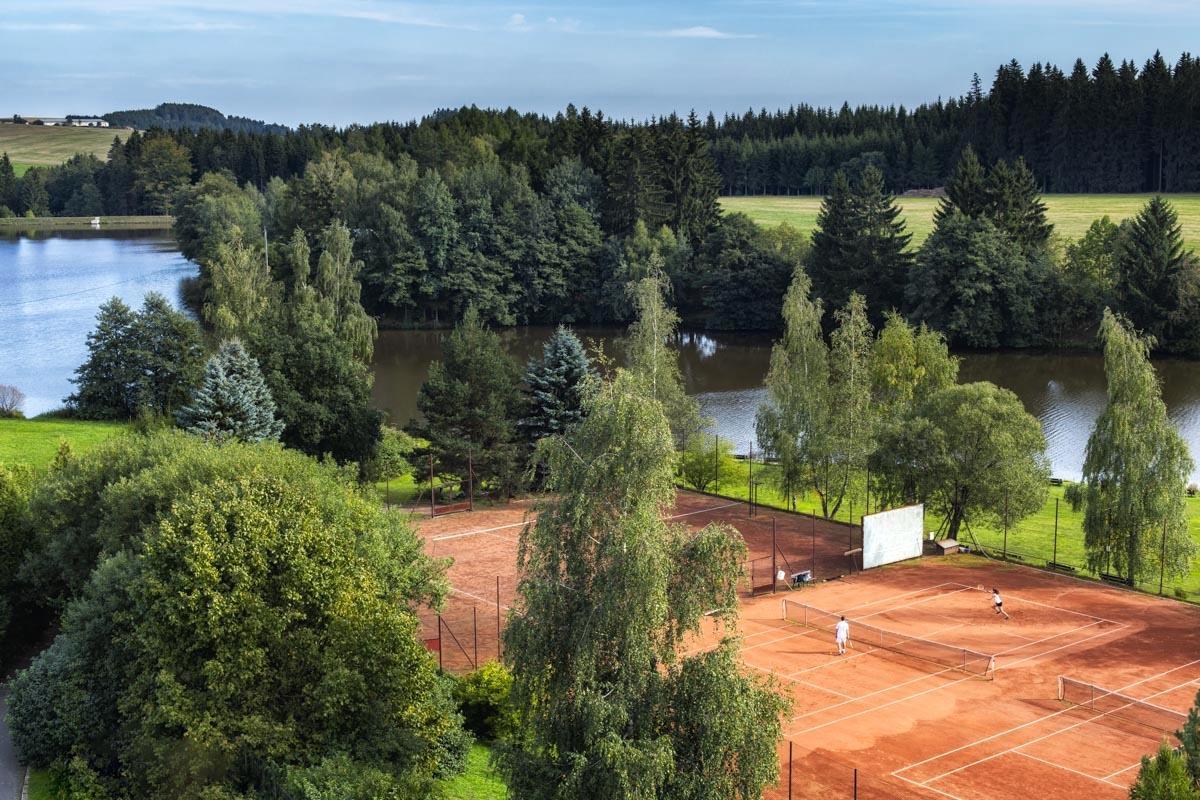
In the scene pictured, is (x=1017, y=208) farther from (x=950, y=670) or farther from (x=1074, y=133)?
(x=950, y=670)

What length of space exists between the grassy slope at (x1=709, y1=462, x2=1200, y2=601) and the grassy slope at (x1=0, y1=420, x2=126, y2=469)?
906 inches

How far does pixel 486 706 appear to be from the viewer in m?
27.5

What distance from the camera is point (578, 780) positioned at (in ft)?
59.7

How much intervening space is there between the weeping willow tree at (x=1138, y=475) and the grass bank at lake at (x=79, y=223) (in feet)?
493

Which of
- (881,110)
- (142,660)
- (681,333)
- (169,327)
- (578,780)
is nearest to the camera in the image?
(578,780)

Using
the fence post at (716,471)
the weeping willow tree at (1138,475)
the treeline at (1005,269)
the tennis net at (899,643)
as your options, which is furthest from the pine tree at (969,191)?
the tennis net at (899,643)

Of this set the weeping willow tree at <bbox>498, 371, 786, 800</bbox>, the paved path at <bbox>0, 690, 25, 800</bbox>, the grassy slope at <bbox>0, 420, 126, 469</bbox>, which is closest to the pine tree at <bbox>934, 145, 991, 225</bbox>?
the grassy slope at <bbox>0, 420, 126, 469</bbox>

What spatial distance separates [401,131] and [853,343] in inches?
4165

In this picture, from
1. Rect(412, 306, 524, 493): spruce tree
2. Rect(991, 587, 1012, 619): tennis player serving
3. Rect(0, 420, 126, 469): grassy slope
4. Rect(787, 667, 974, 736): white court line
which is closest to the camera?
Rect(787, 667, 974, 736): white court line

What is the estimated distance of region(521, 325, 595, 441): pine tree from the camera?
47500 millimetres

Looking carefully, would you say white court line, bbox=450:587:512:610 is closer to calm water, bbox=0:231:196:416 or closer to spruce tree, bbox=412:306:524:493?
spruce tree, bbox=412:306:524:493

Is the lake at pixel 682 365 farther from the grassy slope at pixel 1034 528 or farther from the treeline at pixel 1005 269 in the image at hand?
the grassy slope at pixel 1034 528

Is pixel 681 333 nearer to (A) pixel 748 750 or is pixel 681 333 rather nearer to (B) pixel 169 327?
(B) pixel 169 327

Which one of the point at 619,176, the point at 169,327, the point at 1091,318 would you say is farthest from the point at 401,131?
the point at 169,327
